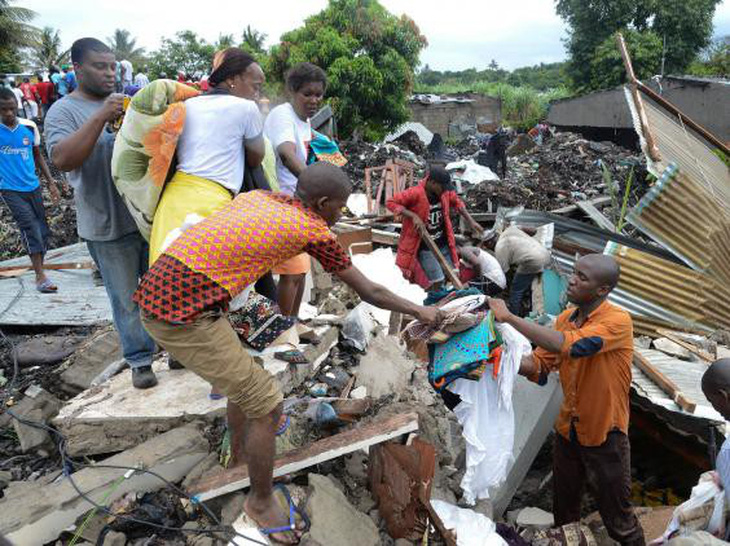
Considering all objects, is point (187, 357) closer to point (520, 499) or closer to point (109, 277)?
point (109, 277)

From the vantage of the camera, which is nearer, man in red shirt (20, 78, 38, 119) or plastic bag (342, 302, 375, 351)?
plastic bag (342, 302, 375, 351)

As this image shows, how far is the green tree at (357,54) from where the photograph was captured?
14953mm

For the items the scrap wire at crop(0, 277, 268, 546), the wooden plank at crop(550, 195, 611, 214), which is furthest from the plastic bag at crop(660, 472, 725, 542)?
the wooden plank at crop(550, 195, 611, 214)

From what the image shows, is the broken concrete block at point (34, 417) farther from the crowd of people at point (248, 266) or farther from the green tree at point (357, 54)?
the green tree at point (357, 54)

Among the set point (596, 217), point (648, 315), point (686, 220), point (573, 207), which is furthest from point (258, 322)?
point (573, 207)

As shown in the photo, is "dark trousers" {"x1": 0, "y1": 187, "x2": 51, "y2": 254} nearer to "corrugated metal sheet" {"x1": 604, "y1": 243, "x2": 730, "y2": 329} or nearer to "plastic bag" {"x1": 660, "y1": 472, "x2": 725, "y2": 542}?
"plastic bag" {"x1": 660, "y1": 472, "x2": 725, "y2": 542}

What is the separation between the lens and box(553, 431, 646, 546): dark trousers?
9.43 ft

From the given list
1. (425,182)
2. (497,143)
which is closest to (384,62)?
(497,143)

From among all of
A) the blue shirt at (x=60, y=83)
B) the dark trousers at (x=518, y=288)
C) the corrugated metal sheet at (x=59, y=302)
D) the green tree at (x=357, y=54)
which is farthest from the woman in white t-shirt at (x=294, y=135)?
the green tree at (x=357, y=54)

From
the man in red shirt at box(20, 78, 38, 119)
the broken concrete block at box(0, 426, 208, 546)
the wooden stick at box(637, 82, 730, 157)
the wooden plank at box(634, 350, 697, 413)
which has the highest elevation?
the wooden stick at box(637, 82, 730, 157)

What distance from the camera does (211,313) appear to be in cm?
210

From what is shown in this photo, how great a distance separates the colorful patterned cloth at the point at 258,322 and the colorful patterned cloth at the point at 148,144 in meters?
0.71

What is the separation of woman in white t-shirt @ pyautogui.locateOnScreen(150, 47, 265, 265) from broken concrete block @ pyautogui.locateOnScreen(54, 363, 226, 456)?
2.93 feet

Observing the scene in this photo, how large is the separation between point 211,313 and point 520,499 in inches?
129
